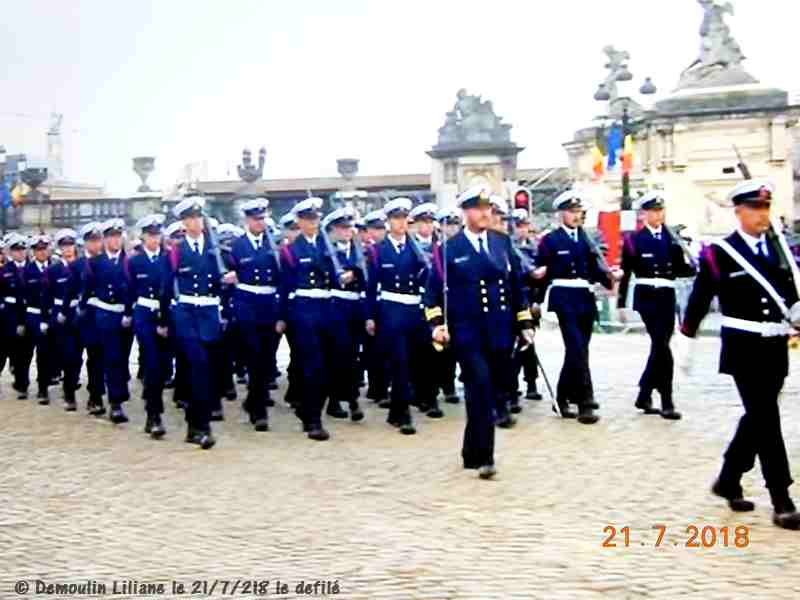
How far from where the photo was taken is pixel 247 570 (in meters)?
7.12

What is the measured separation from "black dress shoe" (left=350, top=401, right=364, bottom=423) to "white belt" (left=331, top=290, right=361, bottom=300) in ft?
3.59

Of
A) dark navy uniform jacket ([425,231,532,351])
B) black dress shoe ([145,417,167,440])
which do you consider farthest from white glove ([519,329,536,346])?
black dress shoe ([145,417,167,440])

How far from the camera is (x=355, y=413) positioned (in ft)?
43.4

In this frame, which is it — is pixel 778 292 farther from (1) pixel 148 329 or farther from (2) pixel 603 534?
(1) pixel 148 329

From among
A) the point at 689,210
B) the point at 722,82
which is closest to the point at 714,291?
the point at 689,210

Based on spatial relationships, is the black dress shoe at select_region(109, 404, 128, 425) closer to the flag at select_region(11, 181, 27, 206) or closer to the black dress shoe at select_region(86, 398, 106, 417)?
the black dress shoe at select_region(86, 398, 106, 417)

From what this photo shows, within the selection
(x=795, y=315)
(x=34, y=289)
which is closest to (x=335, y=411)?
(x=34, y=289)

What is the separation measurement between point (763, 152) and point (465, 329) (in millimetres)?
18868

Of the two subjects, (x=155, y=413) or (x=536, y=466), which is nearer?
(x=536, y=466)

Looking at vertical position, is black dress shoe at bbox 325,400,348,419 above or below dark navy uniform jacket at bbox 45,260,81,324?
below

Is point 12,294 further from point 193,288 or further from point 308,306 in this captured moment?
point 308,306

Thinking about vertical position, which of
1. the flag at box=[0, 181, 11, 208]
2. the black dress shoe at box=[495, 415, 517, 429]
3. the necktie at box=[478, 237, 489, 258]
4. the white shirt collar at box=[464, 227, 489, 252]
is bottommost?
the black dress shoe at box=[495, 415, 517, 429]

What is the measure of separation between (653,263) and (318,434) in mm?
3598

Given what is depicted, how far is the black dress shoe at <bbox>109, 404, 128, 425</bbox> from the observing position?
1362 centimetres
